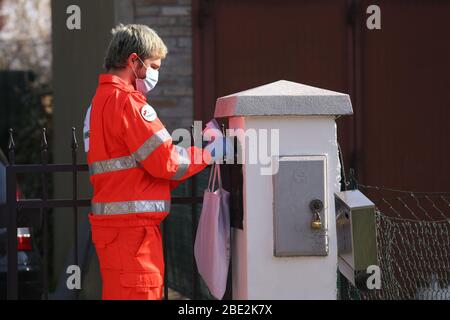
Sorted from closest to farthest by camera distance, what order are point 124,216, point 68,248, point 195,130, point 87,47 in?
1. point 124,216
2. point 195,130
3. point 87,47
4. point 68,248

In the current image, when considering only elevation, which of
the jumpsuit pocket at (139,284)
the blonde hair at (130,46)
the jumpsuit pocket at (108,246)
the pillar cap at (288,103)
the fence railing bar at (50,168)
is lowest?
the jumpsuit pocket at (139,284)

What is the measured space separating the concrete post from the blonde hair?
436mm

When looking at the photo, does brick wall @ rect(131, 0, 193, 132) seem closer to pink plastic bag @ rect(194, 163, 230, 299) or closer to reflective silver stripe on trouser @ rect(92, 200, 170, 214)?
pink plastic bag @ rect(194, 163, 230, 299)

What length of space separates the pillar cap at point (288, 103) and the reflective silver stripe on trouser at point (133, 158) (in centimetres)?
36

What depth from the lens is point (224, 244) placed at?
15.0 ft

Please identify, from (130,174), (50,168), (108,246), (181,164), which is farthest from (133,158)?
(50,168)

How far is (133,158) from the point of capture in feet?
14.2

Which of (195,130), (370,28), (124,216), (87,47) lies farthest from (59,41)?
(124,216)

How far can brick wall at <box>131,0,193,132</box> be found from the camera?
24.1 ft

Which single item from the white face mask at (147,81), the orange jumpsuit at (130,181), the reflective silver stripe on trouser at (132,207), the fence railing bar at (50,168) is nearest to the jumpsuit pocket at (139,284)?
the orange jumpsuit at (130,181)

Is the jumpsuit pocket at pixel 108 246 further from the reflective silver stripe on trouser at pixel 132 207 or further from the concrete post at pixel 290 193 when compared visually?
the concrete post at pixel 290 193

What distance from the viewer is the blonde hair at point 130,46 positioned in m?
4.46

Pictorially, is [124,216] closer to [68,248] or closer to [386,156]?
[386,156]

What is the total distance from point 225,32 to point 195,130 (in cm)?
277
